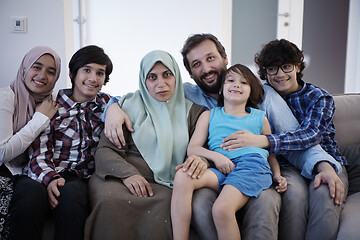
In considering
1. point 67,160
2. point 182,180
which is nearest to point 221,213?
point 182,180

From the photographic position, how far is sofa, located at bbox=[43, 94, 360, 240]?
1334 millimetres

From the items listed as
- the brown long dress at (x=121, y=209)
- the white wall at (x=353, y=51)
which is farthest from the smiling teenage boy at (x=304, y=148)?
the white wall at (x=353, y=51)

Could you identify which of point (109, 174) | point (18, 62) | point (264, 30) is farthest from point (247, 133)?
point (264, 30)

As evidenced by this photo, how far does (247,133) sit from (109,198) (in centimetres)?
71

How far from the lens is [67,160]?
1.70m

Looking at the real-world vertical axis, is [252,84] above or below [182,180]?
above

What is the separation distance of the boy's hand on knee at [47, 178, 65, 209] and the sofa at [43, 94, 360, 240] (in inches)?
3.4

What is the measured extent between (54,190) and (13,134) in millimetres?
427

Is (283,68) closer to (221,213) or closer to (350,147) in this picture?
(350,147)

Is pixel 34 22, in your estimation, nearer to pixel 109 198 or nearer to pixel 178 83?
pixel 178 83

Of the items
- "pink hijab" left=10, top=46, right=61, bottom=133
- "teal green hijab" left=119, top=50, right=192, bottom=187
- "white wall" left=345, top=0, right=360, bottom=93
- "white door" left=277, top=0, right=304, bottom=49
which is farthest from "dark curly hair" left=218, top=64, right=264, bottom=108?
"white wall" left=345, top=0, right=360, bottom=93

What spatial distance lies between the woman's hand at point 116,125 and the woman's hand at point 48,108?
0.29m

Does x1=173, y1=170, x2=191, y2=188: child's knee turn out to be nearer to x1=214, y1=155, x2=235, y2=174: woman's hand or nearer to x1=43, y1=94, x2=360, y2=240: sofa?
x1=214, y1=155, x2=235, y2=174: woman's hand

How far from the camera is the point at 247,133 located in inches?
62.1
